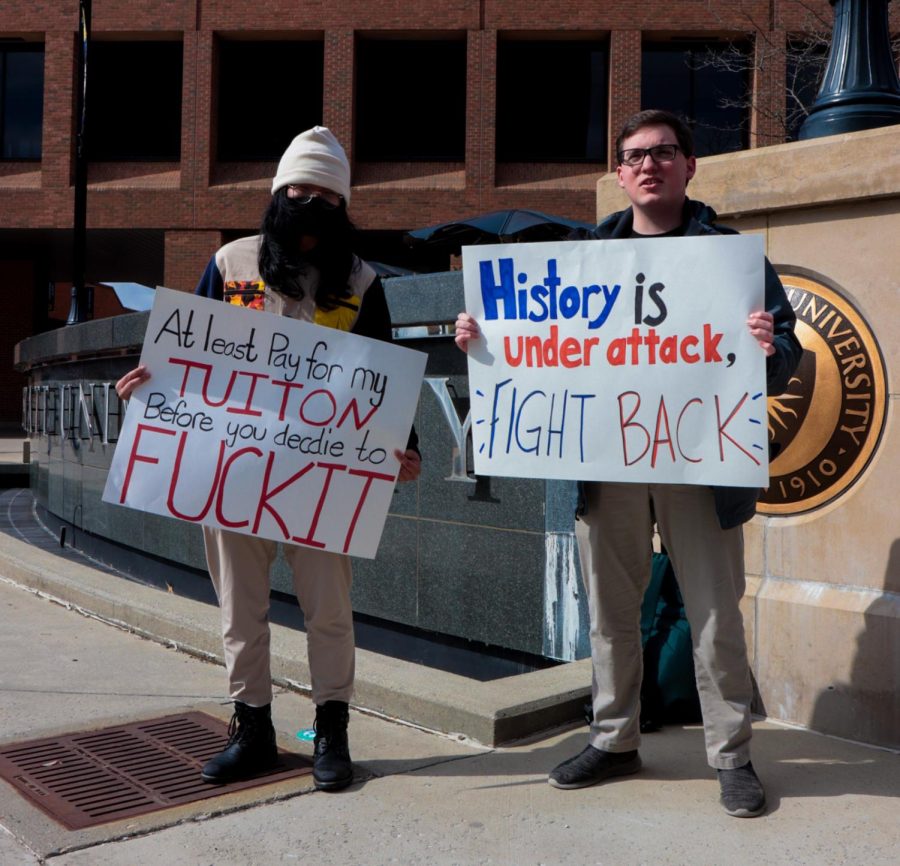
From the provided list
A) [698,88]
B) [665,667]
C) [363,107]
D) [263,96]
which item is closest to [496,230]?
[665,667]

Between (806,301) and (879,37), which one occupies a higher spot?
(879,37)

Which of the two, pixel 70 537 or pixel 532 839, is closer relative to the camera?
pixel 532 839

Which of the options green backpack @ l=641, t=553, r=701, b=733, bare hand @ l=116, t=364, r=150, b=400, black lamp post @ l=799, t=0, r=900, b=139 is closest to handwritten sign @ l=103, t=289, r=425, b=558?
bare hand @ l=116, t=364, r=150, b=400

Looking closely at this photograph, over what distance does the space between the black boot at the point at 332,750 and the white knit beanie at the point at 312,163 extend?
169cm

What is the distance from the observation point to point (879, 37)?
4.54 metres

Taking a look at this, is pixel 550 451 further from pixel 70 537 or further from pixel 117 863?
pixel 70 537

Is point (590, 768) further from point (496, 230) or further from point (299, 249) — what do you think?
point (496, 230)

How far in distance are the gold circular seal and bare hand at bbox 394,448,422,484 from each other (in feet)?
4.11

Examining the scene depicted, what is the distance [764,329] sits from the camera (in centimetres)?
315

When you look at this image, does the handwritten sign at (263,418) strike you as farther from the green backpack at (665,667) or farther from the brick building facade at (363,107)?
the brick building facade at (363,107)

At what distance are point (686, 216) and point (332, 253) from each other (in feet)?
3.71

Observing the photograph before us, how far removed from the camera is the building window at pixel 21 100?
27.5 meters

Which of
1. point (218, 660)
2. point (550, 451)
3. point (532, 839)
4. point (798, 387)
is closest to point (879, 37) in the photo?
point (798, 387)

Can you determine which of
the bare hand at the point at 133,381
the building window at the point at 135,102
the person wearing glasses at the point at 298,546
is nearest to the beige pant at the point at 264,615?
the person wearing glasses at the point at 298,546
